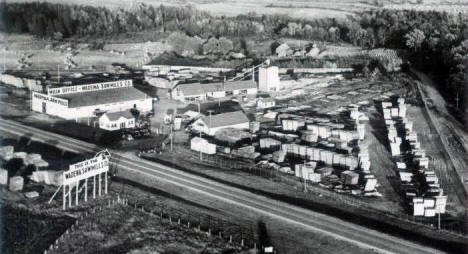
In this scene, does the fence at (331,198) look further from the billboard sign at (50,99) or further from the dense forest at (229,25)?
the dense forest at (229,25)

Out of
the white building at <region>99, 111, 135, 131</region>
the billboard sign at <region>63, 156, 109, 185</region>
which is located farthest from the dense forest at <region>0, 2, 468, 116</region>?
the billboard sign at <region>63, 156, 109, 185</region>

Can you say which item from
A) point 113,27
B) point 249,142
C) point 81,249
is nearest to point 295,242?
point 81,249

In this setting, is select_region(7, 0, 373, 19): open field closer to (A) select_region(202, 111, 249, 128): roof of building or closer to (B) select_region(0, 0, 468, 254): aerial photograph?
(B) select_region(0, 0, 468, 254): aerial photograph

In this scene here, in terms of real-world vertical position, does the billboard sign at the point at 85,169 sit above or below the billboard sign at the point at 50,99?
below

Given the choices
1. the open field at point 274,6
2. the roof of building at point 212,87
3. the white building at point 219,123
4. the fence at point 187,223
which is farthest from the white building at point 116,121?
the open field at point 274,6

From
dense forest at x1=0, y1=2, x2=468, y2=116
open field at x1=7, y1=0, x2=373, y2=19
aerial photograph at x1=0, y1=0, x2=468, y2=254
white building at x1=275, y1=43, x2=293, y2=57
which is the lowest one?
aerial photograph at x1=0, y1=0, x2=468, y2=254

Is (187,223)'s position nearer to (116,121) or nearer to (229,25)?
(116,121)
